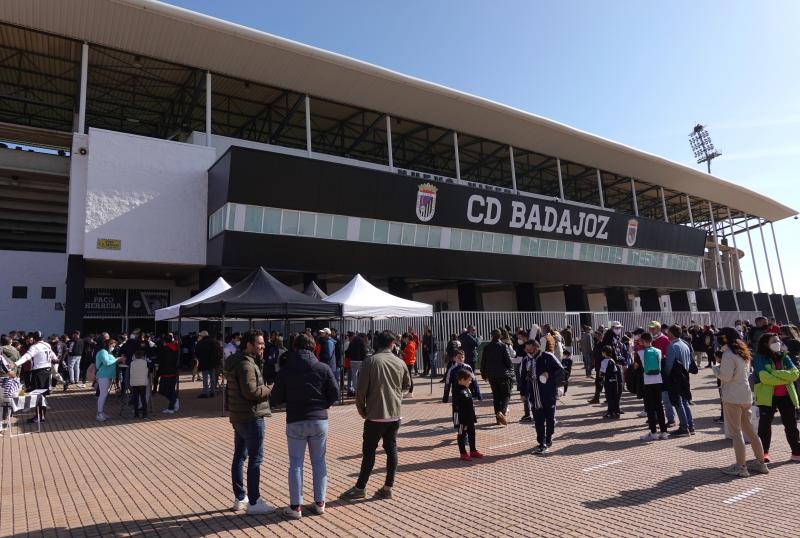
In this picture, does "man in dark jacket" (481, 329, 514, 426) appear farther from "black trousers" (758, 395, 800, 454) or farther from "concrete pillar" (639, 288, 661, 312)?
"concrete pillar" (639, 288, 661, 312)

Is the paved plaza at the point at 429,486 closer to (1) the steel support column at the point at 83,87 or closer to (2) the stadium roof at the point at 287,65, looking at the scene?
(1) the steel support column at the point at 83,87

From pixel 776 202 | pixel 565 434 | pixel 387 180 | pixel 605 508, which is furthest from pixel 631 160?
pixel 605 508

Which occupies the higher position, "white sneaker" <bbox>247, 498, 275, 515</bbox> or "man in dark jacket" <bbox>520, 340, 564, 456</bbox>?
"man in dark jacket" <bbox>520, 340, 564, 456</bbox>

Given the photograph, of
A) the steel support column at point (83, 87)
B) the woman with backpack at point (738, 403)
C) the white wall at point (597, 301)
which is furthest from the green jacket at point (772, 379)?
the white wall at point (597, 301)

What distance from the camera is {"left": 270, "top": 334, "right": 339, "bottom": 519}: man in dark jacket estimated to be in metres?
4.93

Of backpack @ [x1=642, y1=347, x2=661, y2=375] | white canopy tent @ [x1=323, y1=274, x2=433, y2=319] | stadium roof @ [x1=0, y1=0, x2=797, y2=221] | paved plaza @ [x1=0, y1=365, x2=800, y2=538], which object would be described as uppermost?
stadium roof @ [x1=0, y1=0, x2=797, y2=221]

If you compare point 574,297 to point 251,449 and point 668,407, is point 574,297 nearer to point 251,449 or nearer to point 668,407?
point 668,407

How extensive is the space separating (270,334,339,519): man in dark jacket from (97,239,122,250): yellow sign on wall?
20316 millimetres

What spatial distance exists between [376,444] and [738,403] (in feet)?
14.6

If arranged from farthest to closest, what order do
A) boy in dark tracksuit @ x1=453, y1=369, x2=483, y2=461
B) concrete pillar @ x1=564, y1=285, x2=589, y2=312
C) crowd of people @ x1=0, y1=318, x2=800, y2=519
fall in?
concrete pillar @ x1=564, y1=285, x2=589, y2=312
boy in dark tracksuit @ x1=453, y1=369, x2=483, y2=461
crowd of people @ x1=0, y1=318, x2=800, y2=519

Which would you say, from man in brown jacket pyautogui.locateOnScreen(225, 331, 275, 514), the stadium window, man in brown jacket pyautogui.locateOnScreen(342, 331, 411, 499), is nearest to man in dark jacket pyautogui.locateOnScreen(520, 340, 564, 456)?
man in brown jacket pyautogui.locateOnScreen(342, 331, 411, 499)

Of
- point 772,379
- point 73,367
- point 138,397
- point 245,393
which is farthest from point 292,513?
point 73,367

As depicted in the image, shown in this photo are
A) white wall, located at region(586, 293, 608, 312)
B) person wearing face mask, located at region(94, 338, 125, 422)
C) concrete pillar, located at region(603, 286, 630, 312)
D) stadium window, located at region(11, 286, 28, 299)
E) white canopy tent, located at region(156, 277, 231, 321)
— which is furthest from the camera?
white wall, located at region(586, 293, 608, 312)

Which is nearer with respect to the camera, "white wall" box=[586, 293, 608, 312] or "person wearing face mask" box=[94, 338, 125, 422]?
"person wearing face mask" box=[94, 338, 125, 422]
